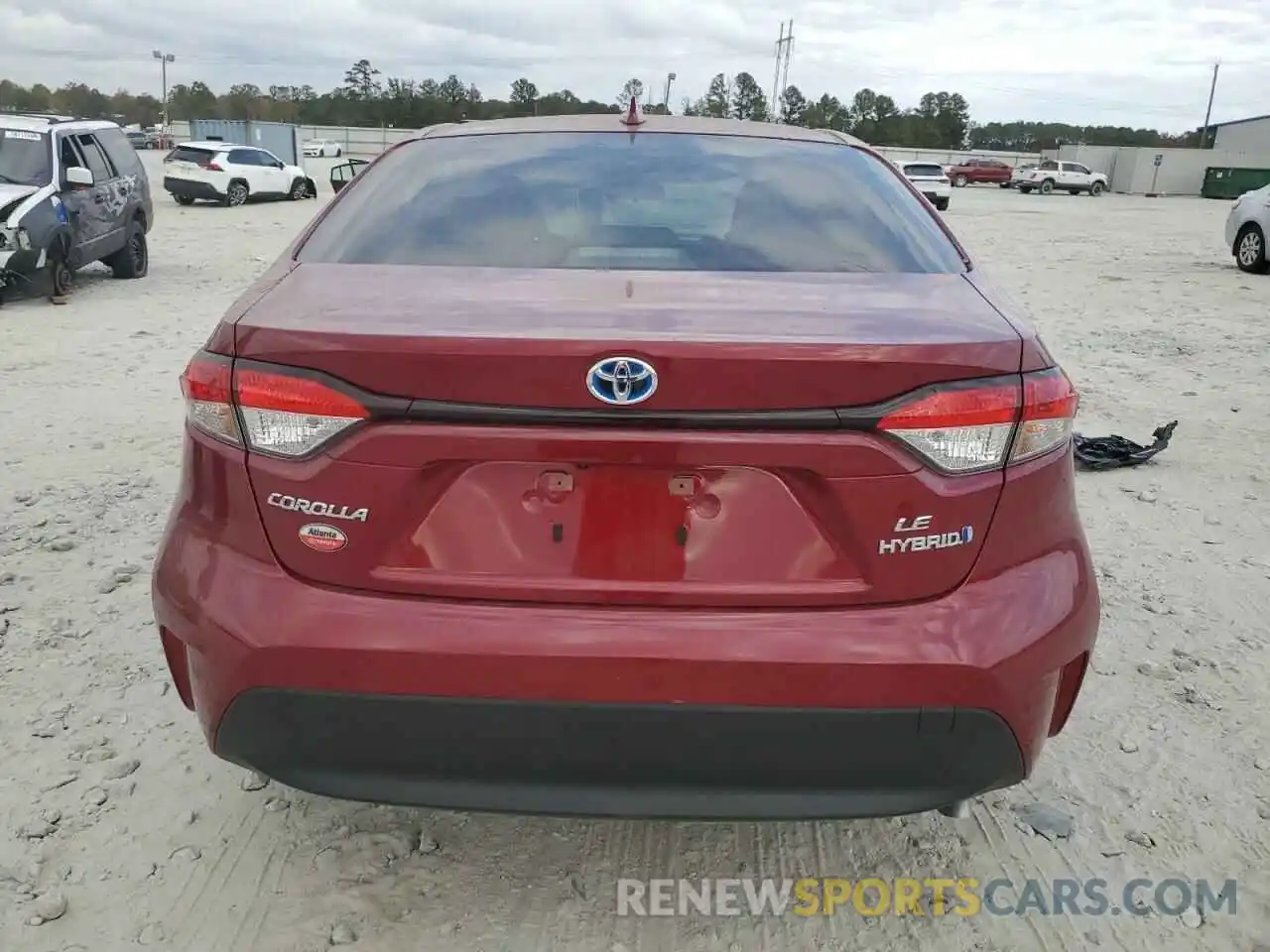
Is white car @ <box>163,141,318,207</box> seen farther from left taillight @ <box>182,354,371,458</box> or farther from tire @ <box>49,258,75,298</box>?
left taillight @ <box>182,354,371,458</box>

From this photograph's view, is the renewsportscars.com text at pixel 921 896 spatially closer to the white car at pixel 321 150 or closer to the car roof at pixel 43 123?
the car roof at pixel 43 123

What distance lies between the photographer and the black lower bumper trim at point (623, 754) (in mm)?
1849

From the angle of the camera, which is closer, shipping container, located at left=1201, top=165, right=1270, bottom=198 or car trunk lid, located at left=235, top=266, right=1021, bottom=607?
car trunk lid, located at left=235, top=266, right=1021, bottom=607

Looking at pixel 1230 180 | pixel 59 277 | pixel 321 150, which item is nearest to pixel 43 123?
pixel 59 277

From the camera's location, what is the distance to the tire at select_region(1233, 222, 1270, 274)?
14.7 meters

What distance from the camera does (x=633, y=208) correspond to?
269 centimetres

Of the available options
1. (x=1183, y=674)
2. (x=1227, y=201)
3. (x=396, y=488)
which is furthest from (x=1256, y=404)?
(x=1227, y=201)

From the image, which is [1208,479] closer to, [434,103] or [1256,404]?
[1256,404]

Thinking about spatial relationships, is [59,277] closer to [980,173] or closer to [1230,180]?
[1230,180]

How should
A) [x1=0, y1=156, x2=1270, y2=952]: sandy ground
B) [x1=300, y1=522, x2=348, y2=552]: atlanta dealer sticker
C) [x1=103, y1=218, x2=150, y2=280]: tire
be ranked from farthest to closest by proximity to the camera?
[x1=103, y1=218, x2=150, y2=280]: tire → [x1=0, y1=156, x2=1270, y2=952]: sandy ground → [x1=300, y1=522, x2=348, y2=552]: atlanta dealer sticker

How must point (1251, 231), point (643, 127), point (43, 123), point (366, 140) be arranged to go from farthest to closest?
point (366, 140), point (1251, 231), point (43, 123), point (643, 127)

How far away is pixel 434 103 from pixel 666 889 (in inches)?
3566

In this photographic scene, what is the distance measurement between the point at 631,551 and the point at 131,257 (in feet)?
40.6

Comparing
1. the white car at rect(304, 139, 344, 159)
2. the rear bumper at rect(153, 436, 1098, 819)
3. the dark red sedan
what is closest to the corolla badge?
the dark red sedan
